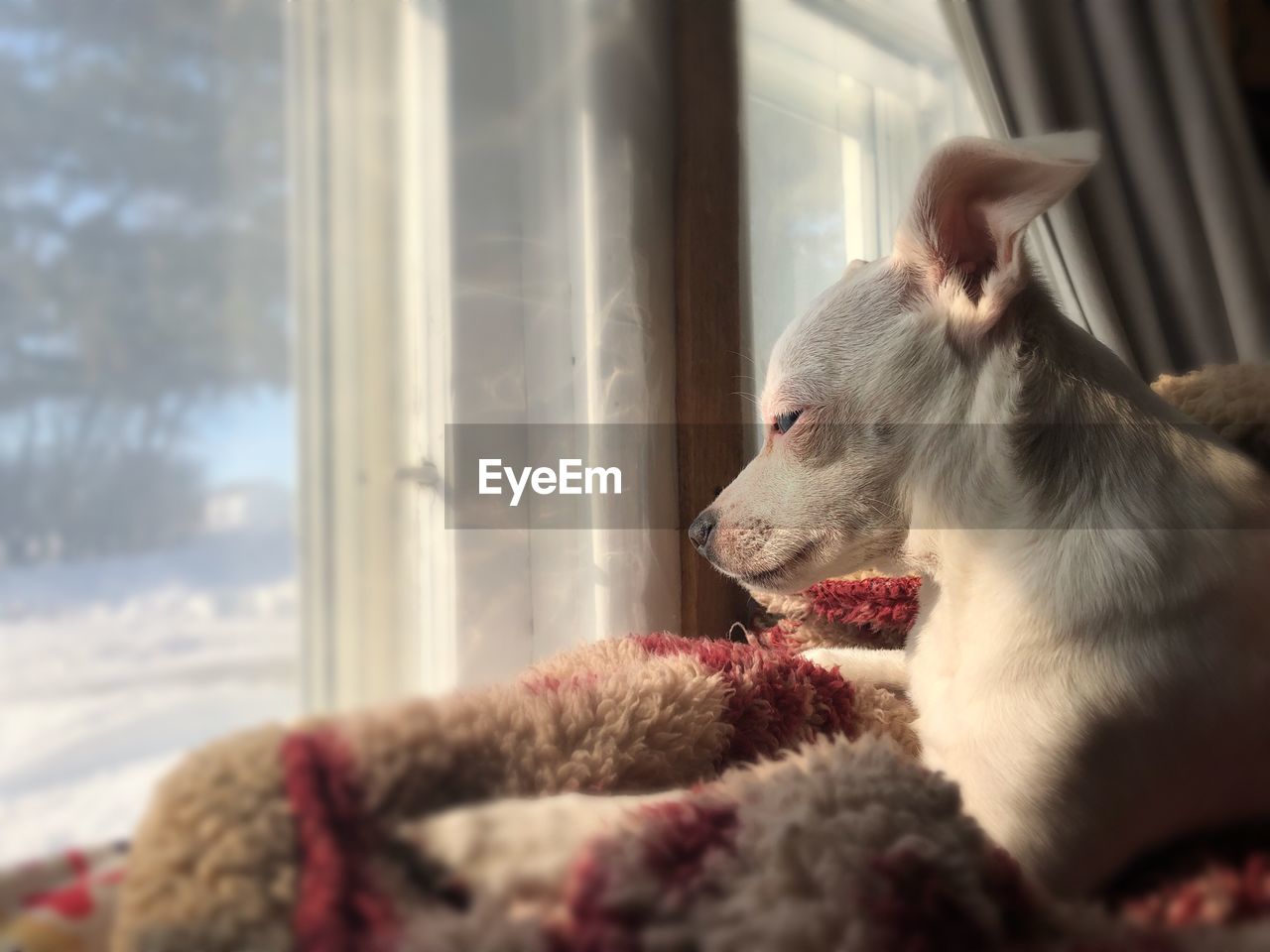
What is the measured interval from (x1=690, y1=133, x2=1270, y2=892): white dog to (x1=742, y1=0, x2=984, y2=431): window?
300 millimetres

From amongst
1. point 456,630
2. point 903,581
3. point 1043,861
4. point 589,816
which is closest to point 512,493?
point 456,630

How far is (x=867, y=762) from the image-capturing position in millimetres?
427

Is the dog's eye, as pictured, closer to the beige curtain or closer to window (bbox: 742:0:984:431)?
window (bbox: 742:0:984:431)

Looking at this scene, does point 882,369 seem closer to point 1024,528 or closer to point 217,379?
point 1024,528

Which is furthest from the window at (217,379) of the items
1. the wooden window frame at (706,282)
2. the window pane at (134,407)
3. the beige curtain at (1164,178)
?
the beige curtain at (1164,178)

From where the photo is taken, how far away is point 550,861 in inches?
12.9

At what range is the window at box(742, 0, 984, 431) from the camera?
1.03 meters

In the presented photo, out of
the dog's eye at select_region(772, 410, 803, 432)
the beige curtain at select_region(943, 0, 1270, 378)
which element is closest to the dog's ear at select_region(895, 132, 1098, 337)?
the dog's eye at select_region(772, 410, 803, 432)

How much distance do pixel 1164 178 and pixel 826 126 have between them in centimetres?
63

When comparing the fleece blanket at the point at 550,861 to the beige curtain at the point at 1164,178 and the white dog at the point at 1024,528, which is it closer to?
the white dog at the point at 1024,528

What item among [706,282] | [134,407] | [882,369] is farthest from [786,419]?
[134,407]

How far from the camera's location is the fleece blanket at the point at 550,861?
0.95 ft

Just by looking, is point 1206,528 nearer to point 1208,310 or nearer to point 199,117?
point 199,117

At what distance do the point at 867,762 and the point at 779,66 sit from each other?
0.96 m
